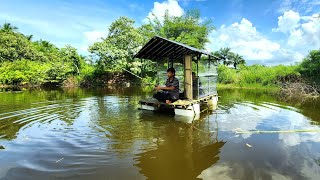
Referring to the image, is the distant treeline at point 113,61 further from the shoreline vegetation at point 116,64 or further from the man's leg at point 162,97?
the man's leg at point 162,97

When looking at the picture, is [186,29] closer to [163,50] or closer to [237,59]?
[237,59]

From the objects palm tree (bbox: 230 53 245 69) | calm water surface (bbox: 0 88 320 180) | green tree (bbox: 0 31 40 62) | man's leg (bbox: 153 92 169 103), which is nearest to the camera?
calm water surface (bbox: 0 88 320 180)

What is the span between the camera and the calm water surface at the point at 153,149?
17.0 ft

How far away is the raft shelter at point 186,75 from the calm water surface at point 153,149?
45.2 inches

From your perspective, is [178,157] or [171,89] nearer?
[178,157]

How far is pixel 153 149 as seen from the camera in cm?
667

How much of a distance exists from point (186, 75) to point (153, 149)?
570cm

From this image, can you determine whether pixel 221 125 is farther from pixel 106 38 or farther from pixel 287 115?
pixel 106 38

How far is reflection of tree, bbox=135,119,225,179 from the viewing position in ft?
17.1

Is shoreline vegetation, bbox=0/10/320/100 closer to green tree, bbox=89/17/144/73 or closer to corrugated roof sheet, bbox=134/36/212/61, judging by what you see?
green tree, bbox=89/17/144/73

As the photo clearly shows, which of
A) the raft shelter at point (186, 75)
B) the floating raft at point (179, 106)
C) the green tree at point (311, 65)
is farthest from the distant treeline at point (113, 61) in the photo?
the floating raft at point (179, 106)

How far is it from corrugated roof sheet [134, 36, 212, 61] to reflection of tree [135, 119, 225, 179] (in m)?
4.52

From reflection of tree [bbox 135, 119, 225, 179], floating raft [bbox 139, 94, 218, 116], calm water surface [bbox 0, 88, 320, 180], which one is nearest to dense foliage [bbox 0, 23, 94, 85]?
floating raft [bbox 139, 94, 218, 116]

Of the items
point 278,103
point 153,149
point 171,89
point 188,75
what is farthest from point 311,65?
point 153,149
